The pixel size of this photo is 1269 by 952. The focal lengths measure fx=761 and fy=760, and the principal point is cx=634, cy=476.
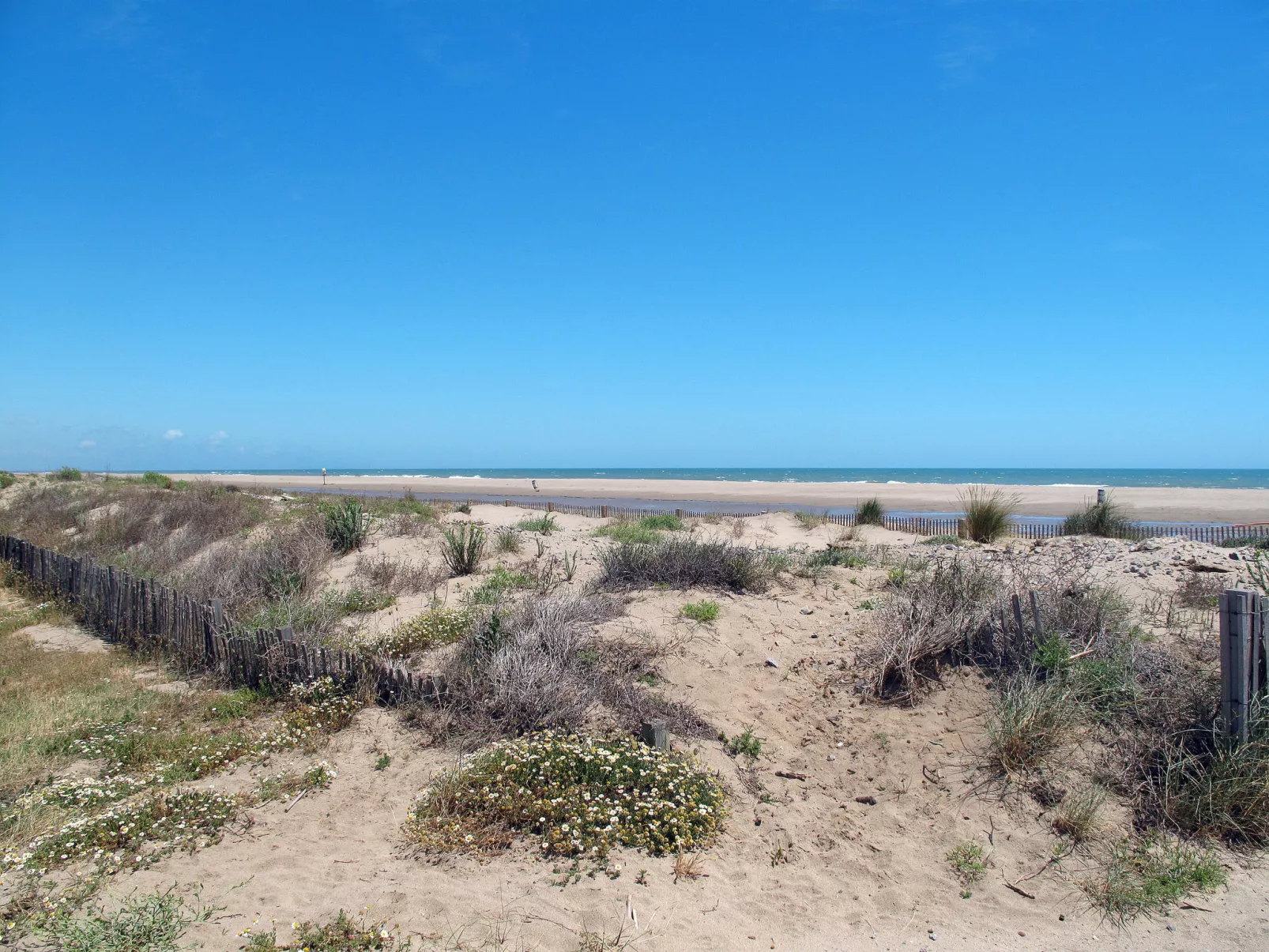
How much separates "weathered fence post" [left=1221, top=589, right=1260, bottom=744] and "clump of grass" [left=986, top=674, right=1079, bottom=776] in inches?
35.2

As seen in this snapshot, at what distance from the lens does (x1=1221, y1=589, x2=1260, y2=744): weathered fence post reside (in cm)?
465

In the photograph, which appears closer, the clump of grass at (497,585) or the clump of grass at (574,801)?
the clump of grass at (574,801)

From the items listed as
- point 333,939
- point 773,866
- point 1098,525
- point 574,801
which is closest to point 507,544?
point 574,801

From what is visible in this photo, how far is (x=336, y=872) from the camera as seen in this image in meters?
4.22

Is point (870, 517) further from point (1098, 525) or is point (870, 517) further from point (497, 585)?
point (497, 585)

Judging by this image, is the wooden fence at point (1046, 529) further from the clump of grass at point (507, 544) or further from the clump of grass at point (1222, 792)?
the clump of grass at point (1222, 792)

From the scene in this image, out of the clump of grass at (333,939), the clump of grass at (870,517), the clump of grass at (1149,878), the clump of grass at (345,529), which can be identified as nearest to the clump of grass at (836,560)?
the clump of grass at (1149,878)

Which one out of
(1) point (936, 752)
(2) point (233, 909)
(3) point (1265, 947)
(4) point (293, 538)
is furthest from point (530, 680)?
(4) point (293, 538)

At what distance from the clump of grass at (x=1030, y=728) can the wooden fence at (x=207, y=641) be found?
4220 millimetres

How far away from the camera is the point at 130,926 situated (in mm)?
3498

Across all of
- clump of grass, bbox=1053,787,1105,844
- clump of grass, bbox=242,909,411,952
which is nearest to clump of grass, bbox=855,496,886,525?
clump of grass, bbox=1053,787,1105,844

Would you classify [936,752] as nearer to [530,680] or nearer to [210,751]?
[530,680]

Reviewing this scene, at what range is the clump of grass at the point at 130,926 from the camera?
3359mm

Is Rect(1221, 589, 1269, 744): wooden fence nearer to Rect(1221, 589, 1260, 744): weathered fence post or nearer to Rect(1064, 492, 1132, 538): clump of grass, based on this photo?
Rect(1221, 589, 1260, 744): weathered fence post
